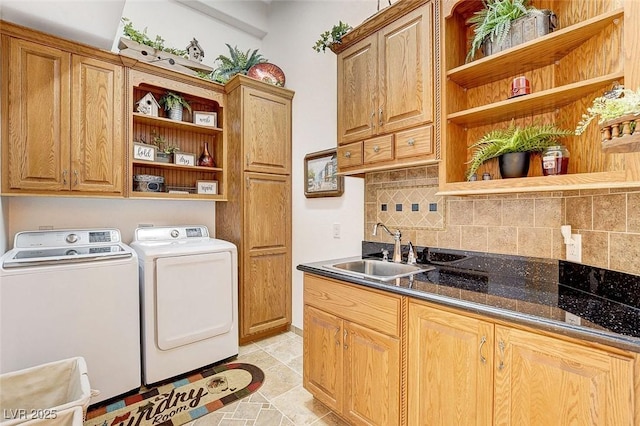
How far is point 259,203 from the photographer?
285 cm

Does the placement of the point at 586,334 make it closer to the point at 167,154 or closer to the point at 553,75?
the point at 553,75

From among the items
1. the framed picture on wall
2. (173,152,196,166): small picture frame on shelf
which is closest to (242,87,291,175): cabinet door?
the framed picture on wall

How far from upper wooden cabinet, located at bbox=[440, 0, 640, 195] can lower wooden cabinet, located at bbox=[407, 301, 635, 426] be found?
2.05 feet

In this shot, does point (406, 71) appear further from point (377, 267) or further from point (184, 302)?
point (184, 302)

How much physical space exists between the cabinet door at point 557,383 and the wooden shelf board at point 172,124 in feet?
9.08

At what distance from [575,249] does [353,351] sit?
3.88 feet

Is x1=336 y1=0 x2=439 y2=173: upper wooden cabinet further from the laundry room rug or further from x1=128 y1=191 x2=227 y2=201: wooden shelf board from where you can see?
the laundry room rug

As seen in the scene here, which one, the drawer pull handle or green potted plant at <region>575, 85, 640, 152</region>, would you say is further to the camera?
the drawer pull handle

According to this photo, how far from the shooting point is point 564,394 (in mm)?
955

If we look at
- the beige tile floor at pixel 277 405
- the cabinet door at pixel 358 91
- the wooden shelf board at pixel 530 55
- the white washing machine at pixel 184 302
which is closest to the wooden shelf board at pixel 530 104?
the wooden shelf board at pixel 530 55

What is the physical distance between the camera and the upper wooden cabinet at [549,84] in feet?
3.60

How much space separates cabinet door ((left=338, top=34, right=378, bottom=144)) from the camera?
189 cm

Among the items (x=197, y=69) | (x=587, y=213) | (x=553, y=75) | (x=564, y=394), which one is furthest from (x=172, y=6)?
(x=564, y=394)

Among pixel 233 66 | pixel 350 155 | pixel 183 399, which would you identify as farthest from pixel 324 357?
pixel 233 66
